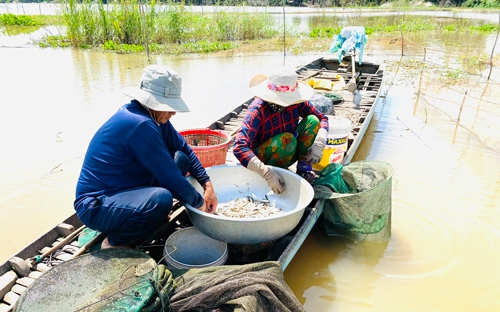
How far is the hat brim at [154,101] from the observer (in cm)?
185

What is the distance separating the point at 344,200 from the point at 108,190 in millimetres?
1539

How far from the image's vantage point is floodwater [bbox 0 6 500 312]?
257 cm

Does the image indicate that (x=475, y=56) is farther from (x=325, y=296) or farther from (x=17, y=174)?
(x=17, y=174)

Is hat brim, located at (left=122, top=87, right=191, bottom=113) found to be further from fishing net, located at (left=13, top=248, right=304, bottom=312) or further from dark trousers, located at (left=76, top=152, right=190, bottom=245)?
fishing net, located at (left=13, top=248, right=304, bottom=312)

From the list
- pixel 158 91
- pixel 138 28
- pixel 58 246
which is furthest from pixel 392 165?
pixel 138 28

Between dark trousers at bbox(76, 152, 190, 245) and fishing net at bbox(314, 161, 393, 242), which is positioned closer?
dark trousers at bbox(76, 152, 190, 245)

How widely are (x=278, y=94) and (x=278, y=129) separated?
0.29 meters

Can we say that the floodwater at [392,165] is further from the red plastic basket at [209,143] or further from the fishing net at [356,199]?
the red plastic basket at [209,143]

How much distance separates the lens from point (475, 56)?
1028 centimetres

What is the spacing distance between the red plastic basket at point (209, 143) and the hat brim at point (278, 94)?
1.85 ft

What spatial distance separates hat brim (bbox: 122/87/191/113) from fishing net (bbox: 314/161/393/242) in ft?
4.06

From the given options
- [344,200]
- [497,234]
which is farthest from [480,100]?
[344,200]

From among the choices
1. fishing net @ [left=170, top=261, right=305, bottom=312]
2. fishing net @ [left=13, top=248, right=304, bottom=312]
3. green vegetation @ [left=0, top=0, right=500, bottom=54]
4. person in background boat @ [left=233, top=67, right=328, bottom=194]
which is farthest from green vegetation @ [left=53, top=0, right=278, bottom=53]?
fishing net @ [left=170, top=261, right=305, bottom=312]

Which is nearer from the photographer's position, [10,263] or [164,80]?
[164,80]
